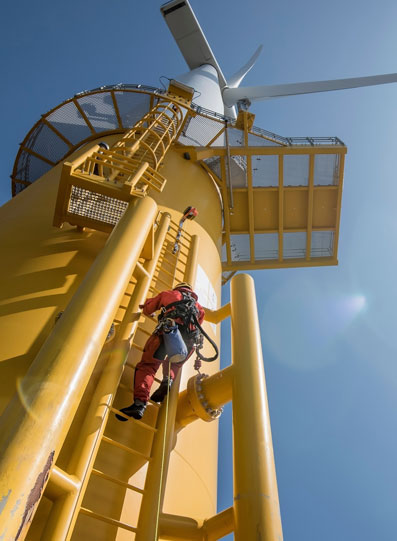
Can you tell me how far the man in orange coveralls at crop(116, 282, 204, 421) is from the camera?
11.9ft

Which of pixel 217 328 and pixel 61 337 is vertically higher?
pixel 217 328

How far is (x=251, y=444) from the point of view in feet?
9.05

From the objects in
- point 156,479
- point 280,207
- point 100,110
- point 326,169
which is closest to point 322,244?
point 280,207

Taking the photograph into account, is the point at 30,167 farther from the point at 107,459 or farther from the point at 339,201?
the point at 107,459

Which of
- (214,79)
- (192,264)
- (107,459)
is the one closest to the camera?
(107,459)

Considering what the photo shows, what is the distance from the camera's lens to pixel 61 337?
2.21 m

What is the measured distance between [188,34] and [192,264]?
22.3 meters

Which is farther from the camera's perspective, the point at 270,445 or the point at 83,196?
the point at 83,196

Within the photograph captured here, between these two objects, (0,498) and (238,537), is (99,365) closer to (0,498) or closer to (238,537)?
(238,537)

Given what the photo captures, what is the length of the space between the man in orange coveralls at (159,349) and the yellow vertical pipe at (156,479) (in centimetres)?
22

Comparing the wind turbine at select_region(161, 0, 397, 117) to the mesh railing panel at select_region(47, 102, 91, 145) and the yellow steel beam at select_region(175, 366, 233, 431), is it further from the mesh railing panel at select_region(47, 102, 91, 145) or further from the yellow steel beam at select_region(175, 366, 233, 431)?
the yellow steel beam at select_region(175, 366, 233, 431)

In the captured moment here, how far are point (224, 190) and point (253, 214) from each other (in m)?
1.71

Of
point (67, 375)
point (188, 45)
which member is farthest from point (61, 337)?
point (188, 45)

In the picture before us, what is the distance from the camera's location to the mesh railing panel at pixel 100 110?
403 inches
